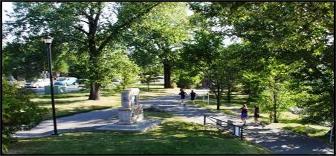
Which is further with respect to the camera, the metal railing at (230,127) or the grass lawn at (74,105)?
the grass lawn at (74,105)

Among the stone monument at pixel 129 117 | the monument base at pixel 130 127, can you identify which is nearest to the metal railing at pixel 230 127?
the stone monument at pixel 129 117

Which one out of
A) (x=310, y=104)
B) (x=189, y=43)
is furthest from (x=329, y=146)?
(x=189, y=43)

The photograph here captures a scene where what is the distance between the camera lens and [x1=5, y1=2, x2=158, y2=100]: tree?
113 ft

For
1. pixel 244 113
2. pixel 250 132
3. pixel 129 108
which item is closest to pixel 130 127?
pixel 129 108

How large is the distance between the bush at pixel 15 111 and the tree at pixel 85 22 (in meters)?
17.6

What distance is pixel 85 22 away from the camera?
37.9m

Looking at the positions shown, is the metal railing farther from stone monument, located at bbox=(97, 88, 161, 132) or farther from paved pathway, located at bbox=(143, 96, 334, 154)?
stone monument, located at bbox=(97, 88, 161, 132)

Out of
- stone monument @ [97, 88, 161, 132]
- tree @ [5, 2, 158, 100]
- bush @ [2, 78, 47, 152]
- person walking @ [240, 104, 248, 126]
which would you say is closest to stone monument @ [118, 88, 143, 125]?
stone monument @ [97, 88, 161, 132]

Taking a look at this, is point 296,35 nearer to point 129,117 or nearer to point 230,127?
point 230,127

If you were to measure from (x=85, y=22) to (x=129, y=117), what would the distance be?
54.2 feet

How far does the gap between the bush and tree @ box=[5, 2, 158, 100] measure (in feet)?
57.7

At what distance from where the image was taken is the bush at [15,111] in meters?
14.9

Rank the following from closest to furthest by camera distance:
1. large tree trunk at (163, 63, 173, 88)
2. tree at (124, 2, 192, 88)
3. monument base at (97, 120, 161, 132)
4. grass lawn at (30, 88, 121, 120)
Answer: monument base at (97, 120, 161, 132)
grass lawn at (30, 88, 121, 120)
tree at (124, 2, 192, 88)
large tree trunk at (163, 63, 173, 88)

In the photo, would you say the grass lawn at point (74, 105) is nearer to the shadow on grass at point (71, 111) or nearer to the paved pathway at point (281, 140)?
the shadow on grass at point (71, 111)
